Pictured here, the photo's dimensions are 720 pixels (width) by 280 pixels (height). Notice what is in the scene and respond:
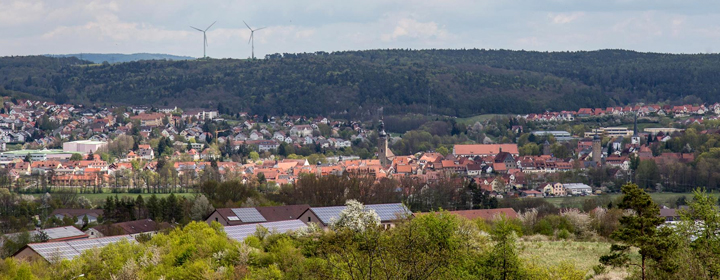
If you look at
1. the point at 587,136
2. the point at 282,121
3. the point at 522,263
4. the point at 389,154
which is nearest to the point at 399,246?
the point at 522,263

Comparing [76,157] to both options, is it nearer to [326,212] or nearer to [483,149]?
[483,149]

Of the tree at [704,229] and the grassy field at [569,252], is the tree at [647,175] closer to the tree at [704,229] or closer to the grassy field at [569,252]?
the grassy field at [569,252]

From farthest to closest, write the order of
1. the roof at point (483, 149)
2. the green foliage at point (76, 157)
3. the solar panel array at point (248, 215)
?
the roof at point (483, 149), the green foliage at point (76, 157), the solar panel array at point (248, 215)

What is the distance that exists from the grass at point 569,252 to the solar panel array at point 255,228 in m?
9.20

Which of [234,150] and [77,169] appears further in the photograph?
[234,150]

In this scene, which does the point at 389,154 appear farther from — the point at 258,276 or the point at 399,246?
the point at 399,246

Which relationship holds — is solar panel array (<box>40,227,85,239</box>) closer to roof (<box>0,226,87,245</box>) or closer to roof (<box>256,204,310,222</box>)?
roof (<box>0,226,87,245</box>)

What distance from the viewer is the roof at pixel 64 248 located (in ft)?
118

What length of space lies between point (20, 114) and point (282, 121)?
132ft

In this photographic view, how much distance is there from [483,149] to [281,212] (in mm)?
71076

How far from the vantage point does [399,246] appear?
18.5 metres

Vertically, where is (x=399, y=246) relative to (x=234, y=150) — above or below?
above

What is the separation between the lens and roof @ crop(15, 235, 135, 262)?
36000mm

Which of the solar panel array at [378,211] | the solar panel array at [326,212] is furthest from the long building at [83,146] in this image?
the solar panel array at [326,212]
